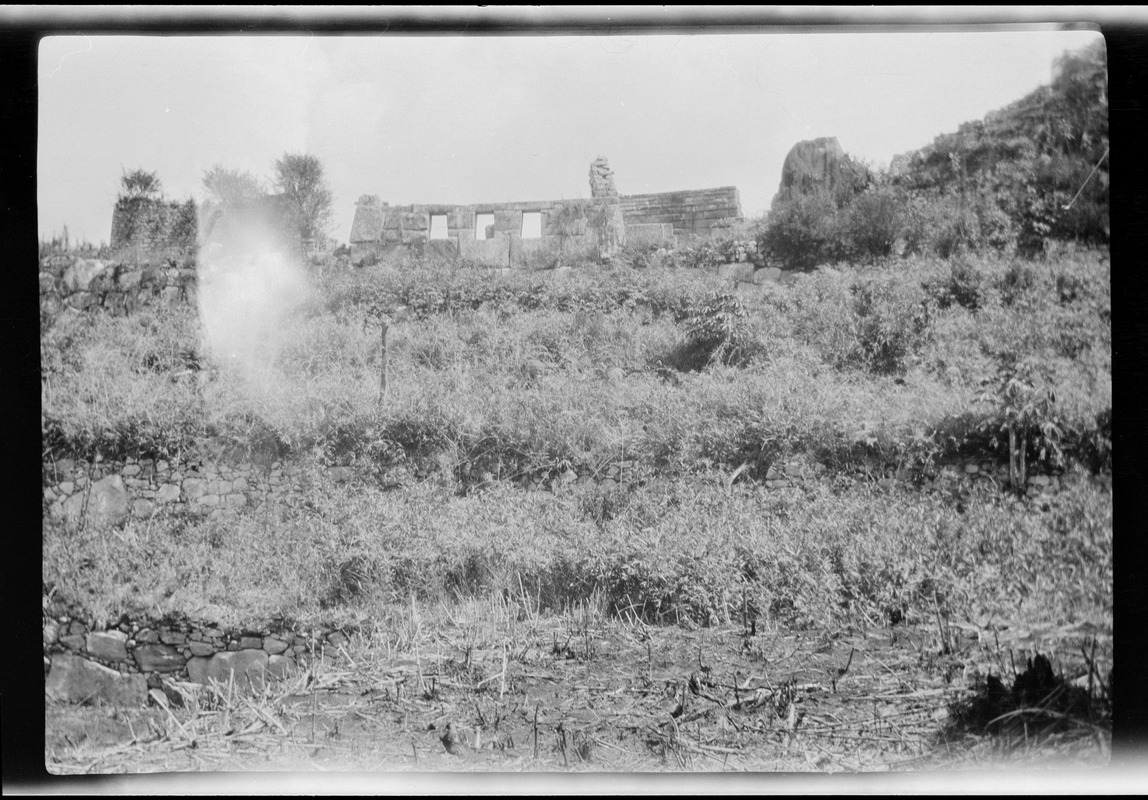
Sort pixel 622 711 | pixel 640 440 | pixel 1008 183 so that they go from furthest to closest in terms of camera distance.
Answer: pixel 640 440 → pixel 1008 183 → pixel 622 711

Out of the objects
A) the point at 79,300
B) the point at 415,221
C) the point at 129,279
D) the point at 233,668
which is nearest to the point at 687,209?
the point at 415,221

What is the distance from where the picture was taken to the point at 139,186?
2.92 metres

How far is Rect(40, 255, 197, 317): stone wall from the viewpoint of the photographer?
115 inches

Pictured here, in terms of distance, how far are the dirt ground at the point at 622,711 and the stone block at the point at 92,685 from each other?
2.1 inches

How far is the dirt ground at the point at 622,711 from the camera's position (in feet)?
9.11

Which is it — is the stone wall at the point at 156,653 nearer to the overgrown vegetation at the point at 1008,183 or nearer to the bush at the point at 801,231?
the bush at the point at 801,231

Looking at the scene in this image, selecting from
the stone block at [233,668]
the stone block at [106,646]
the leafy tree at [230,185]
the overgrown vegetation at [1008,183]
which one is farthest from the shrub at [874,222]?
the stone block at [106,646]

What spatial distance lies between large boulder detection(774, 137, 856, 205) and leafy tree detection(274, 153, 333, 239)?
2030mm

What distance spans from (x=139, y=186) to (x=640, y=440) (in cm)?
247

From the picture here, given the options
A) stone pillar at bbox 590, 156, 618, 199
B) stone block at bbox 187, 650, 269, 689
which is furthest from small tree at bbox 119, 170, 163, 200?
stone block at bbox 187, 650, 269, 689

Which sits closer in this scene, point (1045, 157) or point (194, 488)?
point (1045, 157)

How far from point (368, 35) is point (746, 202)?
1823mm

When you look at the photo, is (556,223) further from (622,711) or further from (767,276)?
(622,711)

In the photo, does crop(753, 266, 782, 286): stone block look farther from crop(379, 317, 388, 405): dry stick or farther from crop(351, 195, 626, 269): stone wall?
crop(379, 317, 388, 405): dry stick
